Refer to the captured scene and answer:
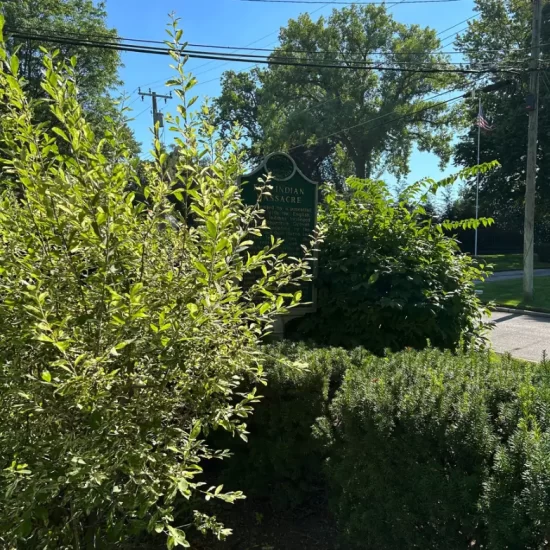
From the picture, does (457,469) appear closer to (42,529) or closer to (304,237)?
(42,529)

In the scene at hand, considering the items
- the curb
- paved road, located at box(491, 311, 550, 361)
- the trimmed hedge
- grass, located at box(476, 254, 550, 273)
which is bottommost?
the curb

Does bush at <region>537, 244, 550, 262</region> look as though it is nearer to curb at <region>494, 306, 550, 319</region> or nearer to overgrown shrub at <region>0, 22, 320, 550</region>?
curb at <region>494, 306, 550, 319</region>

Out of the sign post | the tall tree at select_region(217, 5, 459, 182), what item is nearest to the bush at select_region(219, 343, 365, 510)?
the sign post

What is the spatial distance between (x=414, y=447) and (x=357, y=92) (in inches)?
1383

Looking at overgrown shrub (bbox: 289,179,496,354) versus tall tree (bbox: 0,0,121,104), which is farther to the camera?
tall tree (bbox: 0,0,121,104)

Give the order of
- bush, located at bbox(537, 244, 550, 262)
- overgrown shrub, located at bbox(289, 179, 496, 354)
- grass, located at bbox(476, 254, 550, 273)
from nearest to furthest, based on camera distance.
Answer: overgrown shrub, located at bbox(289, 179, 496, 354) → grass, located at bbox(476, 254, 550, 273) → bush, located at bbox(537, 244, 550, 262)

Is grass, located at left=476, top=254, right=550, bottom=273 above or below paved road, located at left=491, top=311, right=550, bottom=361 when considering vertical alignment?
above

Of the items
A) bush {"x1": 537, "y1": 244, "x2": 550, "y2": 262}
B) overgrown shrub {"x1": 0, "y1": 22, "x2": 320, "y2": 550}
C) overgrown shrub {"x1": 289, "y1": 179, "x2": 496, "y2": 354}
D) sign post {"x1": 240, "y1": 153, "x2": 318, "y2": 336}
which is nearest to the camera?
overgrown shrub {"x1": 0, "y1": 22, "x2": 320, "y2": 550}

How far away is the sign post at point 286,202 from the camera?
185 inches

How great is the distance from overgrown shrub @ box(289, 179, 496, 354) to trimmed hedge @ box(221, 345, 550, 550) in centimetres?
105

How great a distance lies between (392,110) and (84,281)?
34655 mm

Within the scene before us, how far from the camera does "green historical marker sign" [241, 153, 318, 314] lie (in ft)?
15.4

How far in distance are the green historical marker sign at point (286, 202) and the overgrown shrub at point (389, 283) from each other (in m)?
0.28

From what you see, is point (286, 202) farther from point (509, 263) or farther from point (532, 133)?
point (509, 263)
